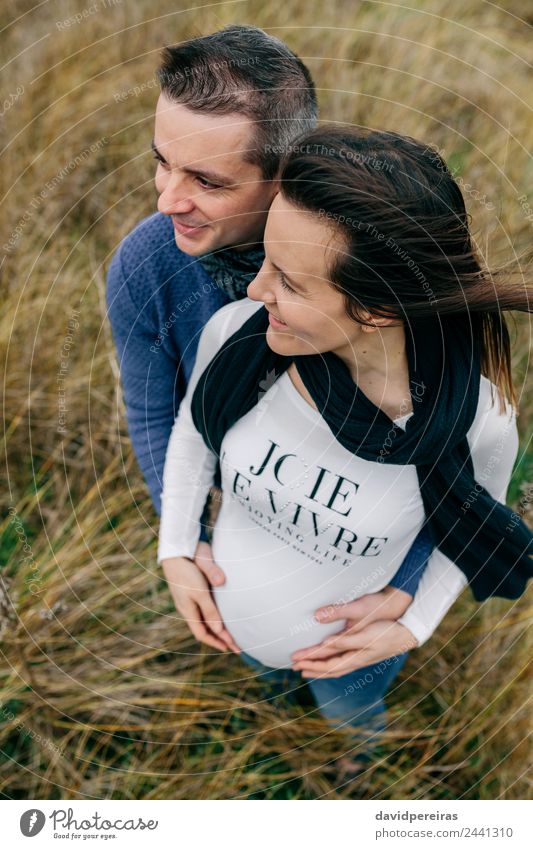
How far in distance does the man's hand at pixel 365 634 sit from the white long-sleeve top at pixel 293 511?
0.01 meters

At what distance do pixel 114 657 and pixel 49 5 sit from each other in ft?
5.40

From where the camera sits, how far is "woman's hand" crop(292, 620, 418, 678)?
94cm

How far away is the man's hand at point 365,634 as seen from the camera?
0.92 metres

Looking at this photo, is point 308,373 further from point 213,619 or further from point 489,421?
point 213,619

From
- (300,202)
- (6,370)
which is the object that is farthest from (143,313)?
(6,370)

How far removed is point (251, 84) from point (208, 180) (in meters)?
0.10

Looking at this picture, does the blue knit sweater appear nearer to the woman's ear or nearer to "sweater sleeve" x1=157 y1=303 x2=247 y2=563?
"sweater sleeve" x1=157 y1=303 x2=247 y2=563

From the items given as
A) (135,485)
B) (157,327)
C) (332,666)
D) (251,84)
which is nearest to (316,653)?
(332,666)

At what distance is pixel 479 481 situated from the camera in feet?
2.69

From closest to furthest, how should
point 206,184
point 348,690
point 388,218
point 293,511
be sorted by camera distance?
point 388,218
point 206,184
point 293,511
point 348,690

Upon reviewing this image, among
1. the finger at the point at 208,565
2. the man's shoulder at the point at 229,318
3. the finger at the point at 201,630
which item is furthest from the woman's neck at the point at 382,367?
the finger at the point at 201,630

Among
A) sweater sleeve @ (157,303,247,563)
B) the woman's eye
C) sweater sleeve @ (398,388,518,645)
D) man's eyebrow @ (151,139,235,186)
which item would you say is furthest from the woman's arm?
man's eyebrow @ (151,139,235,186)
